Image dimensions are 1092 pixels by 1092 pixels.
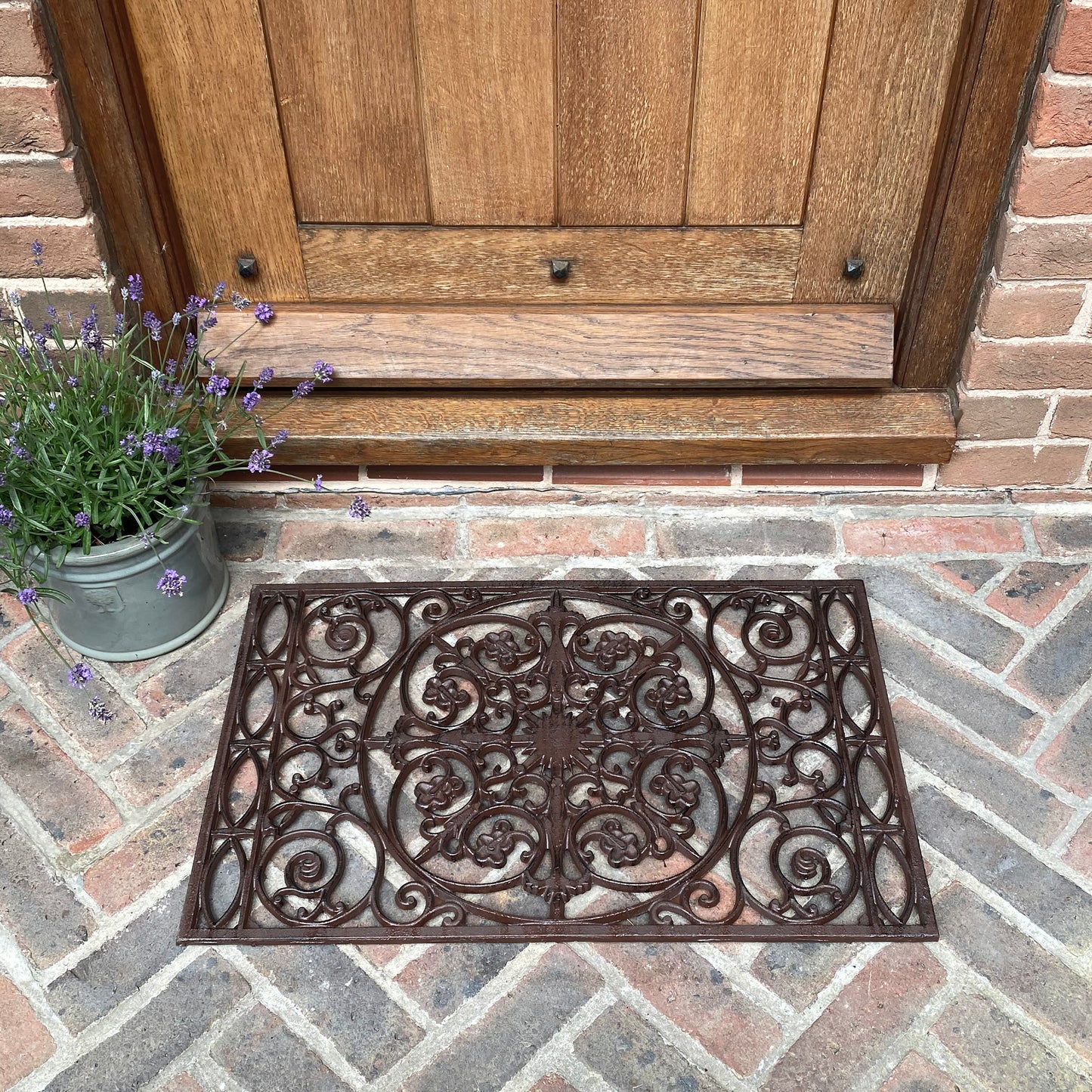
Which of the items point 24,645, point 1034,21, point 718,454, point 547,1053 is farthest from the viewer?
point 718,454

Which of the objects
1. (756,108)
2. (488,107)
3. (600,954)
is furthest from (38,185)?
(600,954)

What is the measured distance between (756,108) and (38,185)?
1.36 m

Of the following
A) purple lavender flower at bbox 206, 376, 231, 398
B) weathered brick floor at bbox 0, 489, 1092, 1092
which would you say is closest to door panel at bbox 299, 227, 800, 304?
purple lavender flower at bbox 206, 376, 231, 398

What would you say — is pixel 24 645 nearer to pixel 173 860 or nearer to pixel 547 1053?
pixel 173 860

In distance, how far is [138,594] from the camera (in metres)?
2.08

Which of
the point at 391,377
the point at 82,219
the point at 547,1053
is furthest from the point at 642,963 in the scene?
the point at 82,219

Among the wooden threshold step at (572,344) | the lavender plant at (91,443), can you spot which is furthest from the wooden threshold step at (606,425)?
the lavender plant at (91,443)

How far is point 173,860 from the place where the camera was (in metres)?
1.90

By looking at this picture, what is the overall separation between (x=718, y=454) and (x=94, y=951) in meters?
1.55

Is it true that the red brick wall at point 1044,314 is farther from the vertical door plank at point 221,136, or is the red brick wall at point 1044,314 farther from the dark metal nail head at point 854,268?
the vertical door plank at point 221,136

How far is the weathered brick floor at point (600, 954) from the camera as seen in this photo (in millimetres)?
1650

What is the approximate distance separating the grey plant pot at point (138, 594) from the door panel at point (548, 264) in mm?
599

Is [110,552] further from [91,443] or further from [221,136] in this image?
[221,136]

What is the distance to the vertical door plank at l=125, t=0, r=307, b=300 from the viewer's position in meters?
1.99
